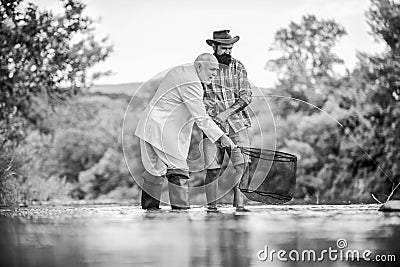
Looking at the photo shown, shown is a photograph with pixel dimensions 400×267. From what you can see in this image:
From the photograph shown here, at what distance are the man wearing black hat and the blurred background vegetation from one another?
2.93 m

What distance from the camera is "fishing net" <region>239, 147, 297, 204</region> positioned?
4.57m

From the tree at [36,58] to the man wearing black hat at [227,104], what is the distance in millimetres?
4960

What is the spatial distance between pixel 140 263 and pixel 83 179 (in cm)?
1366

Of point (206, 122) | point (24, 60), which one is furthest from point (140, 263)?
point (24, 60)

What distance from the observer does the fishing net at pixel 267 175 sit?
457cm

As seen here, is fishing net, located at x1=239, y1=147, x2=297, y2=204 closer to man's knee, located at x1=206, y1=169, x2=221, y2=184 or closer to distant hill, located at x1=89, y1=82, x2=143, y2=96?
man's knee, located at x1=206, y1=169, x2=221, y2=184

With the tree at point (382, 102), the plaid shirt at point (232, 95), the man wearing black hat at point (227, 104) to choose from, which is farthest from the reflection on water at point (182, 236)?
the tree at point (382, 102)

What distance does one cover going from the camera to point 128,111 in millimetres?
8219

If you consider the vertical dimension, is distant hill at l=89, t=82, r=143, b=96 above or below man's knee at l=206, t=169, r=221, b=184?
above

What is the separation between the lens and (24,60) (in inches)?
376

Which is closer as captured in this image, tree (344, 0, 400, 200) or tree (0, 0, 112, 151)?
tree (0, 0, 112, 151)

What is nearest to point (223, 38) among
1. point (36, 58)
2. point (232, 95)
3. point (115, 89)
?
point (232, 95)

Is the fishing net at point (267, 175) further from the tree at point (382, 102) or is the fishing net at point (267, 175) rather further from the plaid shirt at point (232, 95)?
the tree at point (382, 102)
